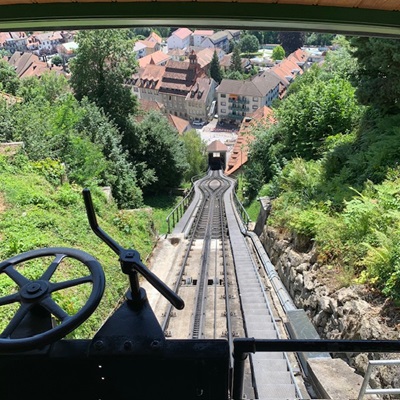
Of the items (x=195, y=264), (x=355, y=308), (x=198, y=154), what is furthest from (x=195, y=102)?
(x=355, y=308)

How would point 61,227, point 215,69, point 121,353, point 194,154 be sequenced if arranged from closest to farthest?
1. point 121,353
2. point 61,227
3. point 194,154
4. point 215,69

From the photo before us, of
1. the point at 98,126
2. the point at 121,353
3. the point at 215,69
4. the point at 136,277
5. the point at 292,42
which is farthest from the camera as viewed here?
the point at 292,42

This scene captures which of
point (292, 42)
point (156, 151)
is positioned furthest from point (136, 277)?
point (292, 42)

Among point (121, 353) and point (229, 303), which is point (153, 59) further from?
point (121, 353)

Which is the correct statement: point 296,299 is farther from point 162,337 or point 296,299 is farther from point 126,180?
point 126,180

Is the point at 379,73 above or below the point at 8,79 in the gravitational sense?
below

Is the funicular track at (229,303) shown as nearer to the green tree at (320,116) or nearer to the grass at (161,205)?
the green tree at (320,116)

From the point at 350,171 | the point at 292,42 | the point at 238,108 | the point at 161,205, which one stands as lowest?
the point at 161,205

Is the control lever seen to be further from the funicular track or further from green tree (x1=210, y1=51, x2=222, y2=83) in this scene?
green tree (x1=210, y1=51, x2=222, y2=83)
